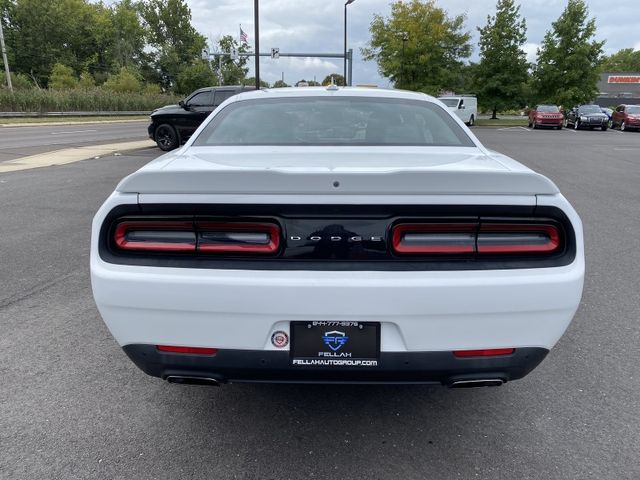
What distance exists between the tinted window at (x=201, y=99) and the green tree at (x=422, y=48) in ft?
93.5

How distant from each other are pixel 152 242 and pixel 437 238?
118cm

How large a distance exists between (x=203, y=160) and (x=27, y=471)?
5.33 ft

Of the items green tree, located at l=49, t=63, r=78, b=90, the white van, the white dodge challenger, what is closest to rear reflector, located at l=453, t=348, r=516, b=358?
the white dodge challenger

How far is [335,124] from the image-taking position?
3.32 metres

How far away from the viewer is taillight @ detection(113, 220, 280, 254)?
204 cm

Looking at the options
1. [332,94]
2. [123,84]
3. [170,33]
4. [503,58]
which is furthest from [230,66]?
Result: [332,94]

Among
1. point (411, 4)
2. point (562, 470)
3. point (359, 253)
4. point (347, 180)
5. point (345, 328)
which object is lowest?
point (562, 470)

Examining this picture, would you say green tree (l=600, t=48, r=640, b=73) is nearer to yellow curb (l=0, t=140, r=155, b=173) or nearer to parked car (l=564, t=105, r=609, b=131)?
parked car (l=564, t=105, r=609, b=131)

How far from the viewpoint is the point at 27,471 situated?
2.21 m

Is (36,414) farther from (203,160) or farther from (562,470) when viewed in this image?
(562,470)

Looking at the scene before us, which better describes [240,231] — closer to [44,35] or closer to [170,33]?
[44,35]

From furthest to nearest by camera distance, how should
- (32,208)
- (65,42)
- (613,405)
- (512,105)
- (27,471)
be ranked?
1. (65,42)
2. (512,105)
3. (32,208)
4. (613,405)
5. (27,471)

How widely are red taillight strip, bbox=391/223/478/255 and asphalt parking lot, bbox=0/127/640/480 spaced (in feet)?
3.32

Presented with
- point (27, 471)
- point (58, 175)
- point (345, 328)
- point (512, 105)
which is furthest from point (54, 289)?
point (512, 105)
